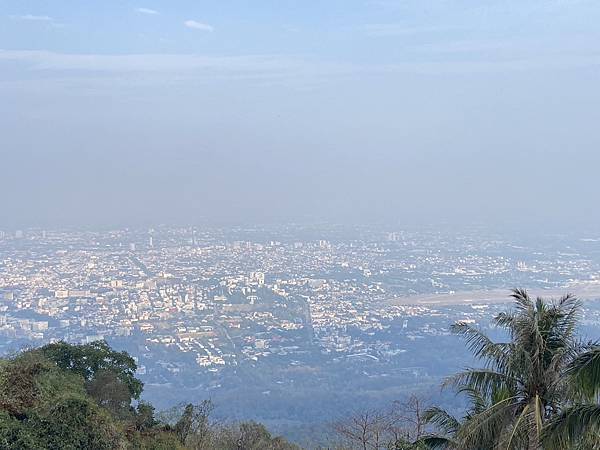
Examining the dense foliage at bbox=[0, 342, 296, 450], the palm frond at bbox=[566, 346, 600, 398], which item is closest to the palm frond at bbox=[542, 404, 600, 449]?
the palm frond at bbox=[566, 346, 600, 398]

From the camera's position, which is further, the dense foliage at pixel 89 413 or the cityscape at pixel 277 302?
the cityscape at pixel 277 302

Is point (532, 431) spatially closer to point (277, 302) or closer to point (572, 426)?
point (572, 426)

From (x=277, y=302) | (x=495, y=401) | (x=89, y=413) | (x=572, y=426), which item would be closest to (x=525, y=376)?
(x=495, y=401)

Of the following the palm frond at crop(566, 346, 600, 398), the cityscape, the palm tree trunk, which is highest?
the palm frond at crop(566, 346, 600, 398)

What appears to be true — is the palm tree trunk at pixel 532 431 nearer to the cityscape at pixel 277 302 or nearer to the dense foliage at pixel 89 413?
the dense foliage at pixel 89 413

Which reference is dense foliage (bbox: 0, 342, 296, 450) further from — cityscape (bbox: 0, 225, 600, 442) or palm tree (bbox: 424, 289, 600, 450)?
cityscape (bbox: 0, 225, 600, 442)

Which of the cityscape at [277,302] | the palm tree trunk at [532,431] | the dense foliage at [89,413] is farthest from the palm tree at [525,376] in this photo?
the cityscape at [277,302]

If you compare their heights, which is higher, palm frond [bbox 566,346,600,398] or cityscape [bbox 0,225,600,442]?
palm frond [bbox 566,346,600,398]
